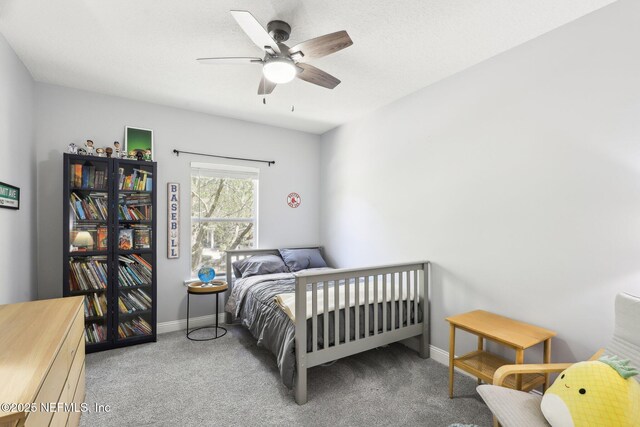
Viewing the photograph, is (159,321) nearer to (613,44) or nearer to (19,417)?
(19,417)

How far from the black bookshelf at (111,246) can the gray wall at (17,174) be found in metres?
0.25

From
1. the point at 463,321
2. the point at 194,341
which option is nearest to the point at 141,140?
the point at 194,341

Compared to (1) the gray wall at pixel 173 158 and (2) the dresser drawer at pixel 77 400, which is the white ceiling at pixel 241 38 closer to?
(1) the gray wall at pixel 173 158

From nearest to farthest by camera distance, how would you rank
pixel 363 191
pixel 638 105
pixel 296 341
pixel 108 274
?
pixel 638 105 → pixel 296 341 → pixel 108 274 → pixel 363 191

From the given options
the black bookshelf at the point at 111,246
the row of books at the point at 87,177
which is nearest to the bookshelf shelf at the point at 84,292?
the black bookshelf at the point at 111,246

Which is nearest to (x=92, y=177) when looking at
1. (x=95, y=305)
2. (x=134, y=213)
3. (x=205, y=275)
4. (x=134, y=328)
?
(x=134, y=213)

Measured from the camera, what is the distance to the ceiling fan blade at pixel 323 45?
63.7 inches

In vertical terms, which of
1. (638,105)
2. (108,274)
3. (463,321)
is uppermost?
(638,105)

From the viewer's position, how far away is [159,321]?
3.24 m

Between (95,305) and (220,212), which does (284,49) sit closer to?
(220,212)

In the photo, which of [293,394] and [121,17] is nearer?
[121,17]

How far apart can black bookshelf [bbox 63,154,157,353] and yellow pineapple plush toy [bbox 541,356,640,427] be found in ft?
10.4

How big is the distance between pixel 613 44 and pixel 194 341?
3.96m

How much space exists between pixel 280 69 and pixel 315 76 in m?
0.35
